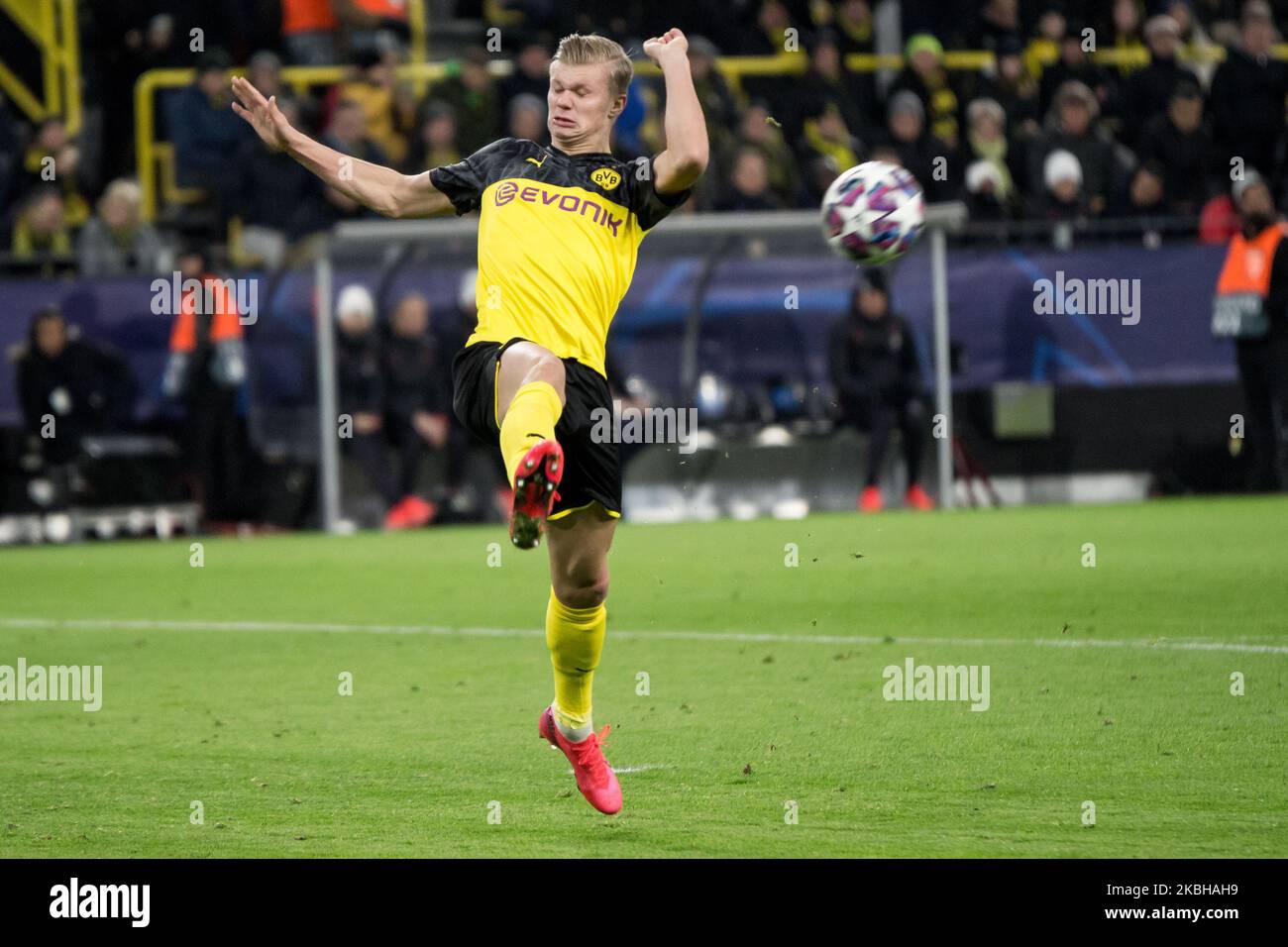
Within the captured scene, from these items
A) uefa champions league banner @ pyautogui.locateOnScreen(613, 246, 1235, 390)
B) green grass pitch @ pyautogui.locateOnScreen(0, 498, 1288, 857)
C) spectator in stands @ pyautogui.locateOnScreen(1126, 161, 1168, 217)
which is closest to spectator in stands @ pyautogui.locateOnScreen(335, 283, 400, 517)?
uefa champions league banner @ pyautogui.locateOnScreen(613, 246, 1235, 390)

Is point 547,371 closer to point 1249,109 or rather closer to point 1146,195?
point 1146,195

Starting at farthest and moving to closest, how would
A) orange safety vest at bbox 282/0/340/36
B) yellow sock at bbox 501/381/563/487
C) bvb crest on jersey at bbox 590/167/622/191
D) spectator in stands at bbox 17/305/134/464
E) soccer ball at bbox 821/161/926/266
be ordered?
orange safety vest at bbox 282/0/340/36, spectator in stands at bbox 17/305/134/464, soccer ball at bbox 821/161/926/266, bvb crest on jersey at bbox 590/167/622/191, yellow sock at bbox 501/381/563/487

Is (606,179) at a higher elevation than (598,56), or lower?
lower

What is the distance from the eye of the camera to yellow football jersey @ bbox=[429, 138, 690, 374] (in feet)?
20.5

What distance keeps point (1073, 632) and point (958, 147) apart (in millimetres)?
10031

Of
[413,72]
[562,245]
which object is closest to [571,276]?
Result: [562,245]

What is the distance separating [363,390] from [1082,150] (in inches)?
253

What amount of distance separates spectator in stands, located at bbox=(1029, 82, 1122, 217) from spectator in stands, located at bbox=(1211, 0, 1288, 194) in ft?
3.57

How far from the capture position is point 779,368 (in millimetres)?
17875

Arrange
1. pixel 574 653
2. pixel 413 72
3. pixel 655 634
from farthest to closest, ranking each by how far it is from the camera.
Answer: pixel 413 72 < pixel 655 634 < pixel 574 653

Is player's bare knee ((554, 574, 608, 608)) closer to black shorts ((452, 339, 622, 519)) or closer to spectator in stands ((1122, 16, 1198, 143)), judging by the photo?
black shorts ((452, 339, 622, 519))

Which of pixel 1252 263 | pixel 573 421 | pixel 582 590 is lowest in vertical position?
pixel 582 590

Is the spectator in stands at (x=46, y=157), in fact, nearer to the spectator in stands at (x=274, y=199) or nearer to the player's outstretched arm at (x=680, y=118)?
the spectator in stands at (x=274, y=199)

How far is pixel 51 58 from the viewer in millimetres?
20625
